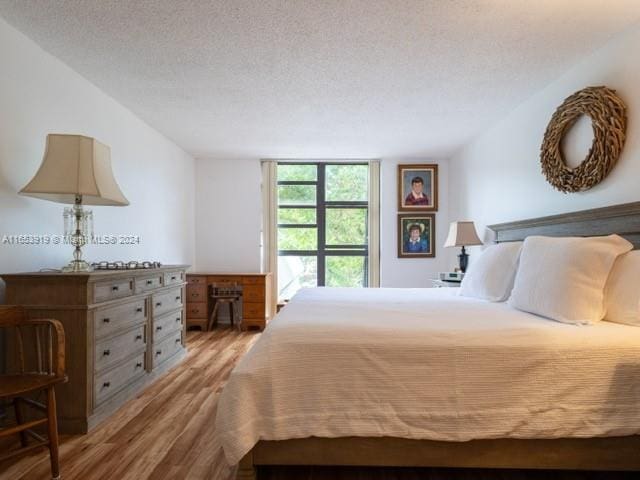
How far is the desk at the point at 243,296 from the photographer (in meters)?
4.80

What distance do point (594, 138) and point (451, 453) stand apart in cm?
212

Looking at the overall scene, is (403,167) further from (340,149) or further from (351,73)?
(351,73)

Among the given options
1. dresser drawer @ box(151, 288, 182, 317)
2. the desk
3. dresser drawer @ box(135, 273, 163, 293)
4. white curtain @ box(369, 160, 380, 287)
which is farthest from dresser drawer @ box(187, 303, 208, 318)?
white curtain @ box(369, 160, 380, 287)

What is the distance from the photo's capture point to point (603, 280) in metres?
1.89

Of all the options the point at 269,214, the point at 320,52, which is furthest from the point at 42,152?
the point at 269,214

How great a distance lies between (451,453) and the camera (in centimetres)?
158

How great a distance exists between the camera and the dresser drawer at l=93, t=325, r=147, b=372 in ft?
7.41

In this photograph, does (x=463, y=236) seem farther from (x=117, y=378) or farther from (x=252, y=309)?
(x=117, y=378)

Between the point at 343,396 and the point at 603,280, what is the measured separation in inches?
57.8

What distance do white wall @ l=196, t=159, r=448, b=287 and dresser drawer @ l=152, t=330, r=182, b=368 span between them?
6.33 feet

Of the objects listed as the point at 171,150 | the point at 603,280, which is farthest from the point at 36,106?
the point at 603,280

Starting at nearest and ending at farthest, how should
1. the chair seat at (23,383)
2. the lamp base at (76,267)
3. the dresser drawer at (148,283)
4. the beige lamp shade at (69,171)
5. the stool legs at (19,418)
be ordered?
the chair seat at (23,383) → the stool legs at (19,418) → the beige lamp shade at (69,171) → the lamp base at (76,267) → the dresser drawer at (148,283)

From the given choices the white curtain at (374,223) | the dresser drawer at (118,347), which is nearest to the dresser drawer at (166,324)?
the dresser drawer at (118,347)

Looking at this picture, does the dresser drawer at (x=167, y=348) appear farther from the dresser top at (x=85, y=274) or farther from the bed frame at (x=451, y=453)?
the bed frame at (x=451, y=453)
